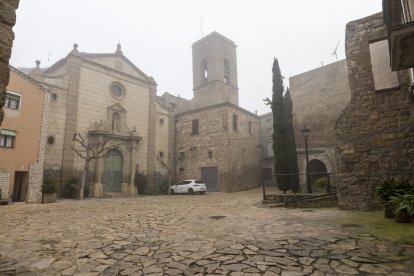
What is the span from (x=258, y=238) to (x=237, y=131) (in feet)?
64.5

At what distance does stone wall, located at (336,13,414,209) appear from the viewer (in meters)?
8.02

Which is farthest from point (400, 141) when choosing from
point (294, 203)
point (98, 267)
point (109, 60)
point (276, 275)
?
point (109, 60)

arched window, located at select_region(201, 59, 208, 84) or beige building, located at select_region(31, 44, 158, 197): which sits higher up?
arched window, located at select_region(201, 59, 208, 84)

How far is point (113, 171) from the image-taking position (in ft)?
69.4

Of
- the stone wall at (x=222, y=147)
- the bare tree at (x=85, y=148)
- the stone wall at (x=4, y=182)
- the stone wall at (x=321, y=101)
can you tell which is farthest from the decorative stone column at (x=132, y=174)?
the stone wall at (x=321, y=101)

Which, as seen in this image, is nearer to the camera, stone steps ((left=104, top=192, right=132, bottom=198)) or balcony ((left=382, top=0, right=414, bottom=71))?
balcony ((left=382, top=0, right=414, bottom=71))

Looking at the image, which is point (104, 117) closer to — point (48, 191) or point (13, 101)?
point (13, 101)

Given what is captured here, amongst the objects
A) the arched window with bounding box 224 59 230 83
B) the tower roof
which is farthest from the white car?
the tower roof

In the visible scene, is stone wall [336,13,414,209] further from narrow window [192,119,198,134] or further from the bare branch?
narrow window [192,119,198,134]

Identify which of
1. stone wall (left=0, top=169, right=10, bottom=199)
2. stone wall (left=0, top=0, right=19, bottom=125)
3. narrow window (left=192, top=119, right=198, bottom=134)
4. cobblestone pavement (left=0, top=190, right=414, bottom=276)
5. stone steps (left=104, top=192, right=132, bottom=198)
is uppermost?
narrow window (left=192, top=119, right=198, bottom=134)

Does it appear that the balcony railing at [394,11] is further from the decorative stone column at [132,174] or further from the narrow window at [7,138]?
the decorative stone column at [132,174]

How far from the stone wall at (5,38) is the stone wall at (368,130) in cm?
941

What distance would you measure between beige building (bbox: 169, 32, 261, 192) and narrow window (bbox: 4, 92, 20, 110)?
46.7 ft

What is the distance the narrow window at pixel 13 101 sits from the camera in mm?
13645
